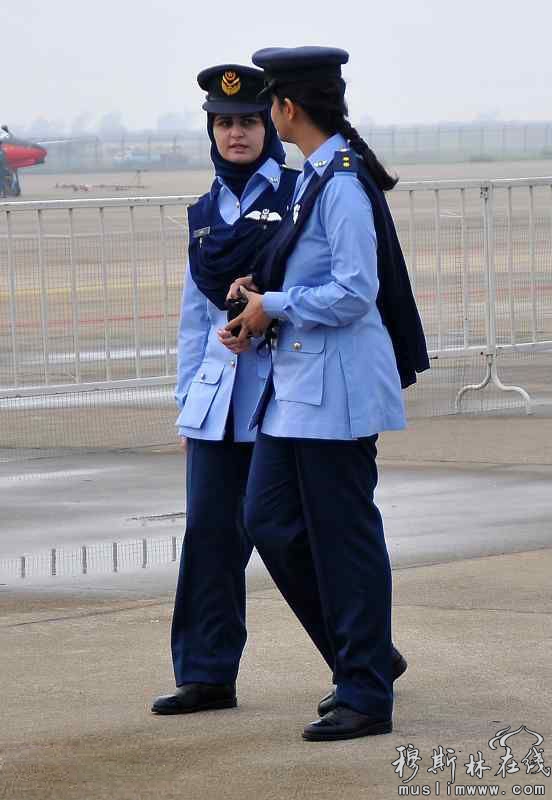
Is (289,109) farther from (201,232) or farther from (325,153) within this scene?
(201,232)

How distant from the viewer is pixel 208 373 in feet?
16.2

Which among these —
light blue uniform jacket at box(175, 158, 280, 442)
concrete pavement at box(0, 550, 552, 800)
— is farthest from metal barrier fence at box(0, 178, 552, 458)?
light blue uniform jacket at box(175, 158, 280, 442)

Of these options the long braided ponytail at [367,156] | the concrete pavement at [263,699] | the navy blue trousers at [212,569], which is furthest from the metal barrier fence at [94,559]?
the long braided ponytail at [367,156]

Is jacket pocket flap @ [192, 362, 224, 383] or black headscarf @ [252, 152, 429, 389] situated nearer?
black headscarf @ [252, 152, 429, 389]

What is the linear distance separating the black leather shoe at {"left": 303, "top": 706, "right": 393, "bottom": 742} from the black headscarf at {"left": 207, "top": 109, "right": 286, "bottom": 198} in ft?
4.74

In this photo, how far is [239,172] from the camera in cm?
491

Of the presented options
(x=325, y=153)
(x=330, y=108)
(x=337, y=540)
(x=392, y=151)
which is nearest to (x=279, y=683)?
(x=337, y=540)

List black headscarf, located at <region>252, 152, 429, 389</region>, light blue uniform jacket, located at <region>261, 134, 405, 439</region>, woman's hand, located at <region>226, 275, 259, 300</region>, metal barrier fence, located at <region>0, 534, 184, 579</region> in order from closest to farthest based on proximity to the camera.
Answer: light blue uniform jacket, located at <region>261, 134, 405, 439</region>, black headscarf, located at <region>252, 152, 429, 389</region>, woman's hand, located at <region>226, 275, 259, 300</region>, metal barrier fence, located at <region>0, 534, 184, 579</region>

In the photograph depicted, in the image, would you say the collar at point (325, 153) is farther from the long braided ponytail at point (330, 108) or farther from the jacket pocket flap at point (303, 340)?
the jacket pocket flap at point (303, 340)

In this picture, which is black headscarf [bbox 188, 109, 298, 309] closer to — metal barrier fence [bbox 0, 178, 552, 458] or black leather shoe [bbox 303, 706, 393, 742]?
black leather shoe [bbox 303, 706, 393, 742]

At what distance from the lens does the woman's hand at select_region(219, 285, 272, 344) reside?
4.52 meters

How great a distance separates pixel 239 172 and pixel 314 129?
0.41m

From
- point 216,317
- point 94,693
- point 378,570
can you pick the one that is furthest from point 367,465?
point 94,693

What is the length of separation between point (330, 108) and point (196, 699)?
63.4 inches
